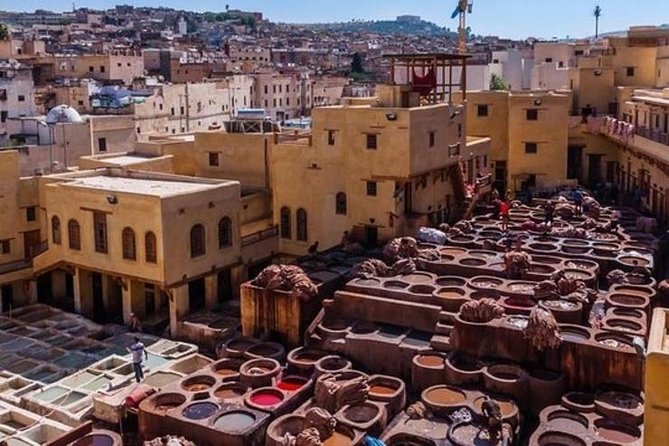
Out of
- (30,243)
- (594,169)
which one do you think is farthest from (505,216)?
(30,243)

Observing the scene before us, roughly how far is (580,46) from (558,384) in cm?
6540

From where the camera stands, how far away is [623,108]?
4944 centimetres

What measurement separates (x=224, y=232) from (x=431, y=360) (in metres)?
13.5

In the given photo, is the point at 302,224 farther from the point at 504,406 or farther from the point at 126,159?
the point at 504,406

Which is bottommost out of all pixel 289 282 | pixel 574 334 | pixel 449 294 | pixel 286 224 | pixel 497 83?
pixel 574 334

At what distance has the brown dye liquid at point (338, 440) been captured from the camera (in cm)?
2141

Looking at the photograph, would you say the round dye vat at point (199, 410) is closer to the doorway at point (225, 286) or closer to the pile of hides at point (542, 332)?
the pile of hides at point (542, 332)

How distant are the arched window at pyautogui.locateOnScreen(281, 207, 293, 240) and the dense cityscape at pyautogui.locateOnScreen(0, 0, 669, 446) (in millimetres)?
289

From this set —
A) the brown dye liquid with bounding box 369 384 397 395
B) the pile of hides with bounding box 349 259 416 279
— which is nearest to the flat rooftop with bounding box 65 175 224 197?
the pile of hides with bounding box 349 259 416 279

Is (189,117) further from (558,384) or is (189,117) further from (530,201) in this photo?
(558,384)

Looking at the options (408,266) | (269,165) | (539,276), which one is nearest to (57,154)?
(269,165)

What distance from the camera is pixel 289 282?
2919 centimetres

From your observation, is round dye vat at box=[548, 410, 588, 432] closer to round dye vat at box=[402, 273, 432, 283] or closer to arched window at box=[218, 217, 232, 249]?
round dye vat at box=[402, 273, 432, 283]

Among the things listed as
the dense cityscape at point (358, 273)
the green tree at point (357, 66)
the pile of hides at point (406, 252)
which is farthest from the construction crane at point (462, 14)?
the green tree at point (357, 66)
